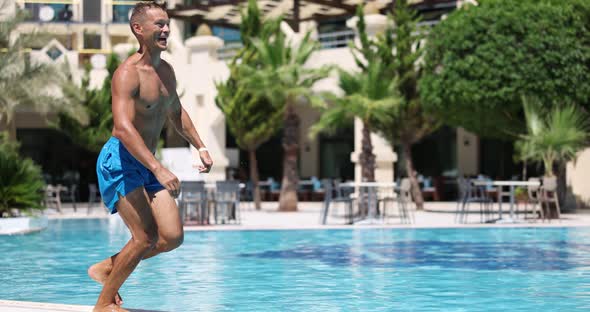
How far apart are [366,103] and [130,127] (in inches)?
727

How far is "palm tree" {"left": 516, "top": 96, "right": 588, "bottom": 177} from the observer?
71.7ft

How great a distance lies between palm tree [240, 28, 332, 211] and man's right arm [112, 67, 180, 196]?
19949 mm

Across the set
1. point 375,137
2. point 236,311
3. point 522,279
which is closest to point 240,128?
point 375,137

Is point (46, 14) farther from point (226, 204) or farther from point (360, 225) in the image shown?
point (360, 225)

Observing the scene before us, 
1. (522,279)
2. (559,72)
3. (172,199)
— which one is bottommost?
(522,279)

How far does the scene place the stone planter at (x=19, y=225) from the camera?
58.5 ft

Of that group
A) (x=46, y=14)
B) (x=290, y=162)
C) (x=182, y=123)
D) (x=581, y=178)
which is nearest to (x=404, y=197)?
(x=290, y=162)

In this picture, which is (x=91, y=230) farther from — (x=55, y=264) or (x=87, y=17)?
(x=87, y=17)

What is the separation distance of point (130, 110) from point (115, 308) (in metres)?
1.25

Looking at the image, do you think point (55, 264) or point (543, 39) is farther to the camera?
point (543, 39)

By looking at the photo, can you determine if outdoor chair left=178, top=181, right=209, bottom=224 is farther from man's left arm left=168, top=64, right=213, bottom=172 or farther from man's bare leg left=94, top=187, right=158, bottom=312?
man's bare leg left=94, top=187, right=158, bottom=312

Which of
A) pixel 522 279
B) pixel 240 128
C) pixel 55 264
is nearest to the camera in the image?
pixel 522 279

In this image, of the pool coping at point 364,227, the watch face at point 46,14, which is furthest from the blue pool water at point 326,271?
the watch face at point 46,14

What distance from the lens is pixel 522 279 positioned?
1025 cm
